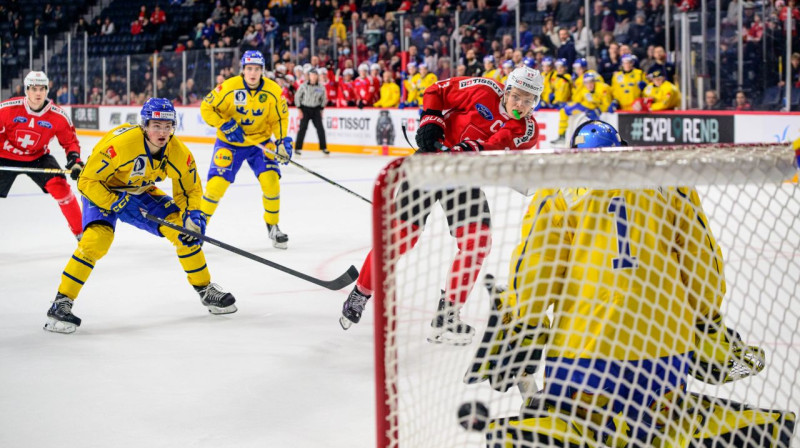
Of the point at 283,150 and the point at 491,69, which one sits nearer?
the point at 283,150

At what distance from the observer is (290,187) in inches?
413

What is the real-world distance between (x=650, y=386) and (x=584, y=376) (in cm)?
14

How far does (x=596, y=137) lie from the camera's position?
2.32 m

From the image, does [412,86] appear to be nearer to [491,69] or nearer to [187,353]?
[491,69]

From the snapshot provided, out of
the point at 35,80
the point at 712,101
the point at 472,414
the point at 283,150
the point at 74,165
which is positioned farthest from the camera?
the point at 712,101

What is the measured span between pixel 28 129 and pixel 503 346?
17.4 feet

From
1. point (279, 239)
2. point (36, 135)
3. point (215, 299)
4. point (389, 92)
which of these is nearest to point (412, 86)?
point (389, 92)

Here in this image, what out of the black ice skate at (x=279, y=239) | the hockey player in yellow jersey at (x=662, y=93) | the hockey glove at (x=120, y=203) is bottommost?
the black ice skate at (x=279, y=239)

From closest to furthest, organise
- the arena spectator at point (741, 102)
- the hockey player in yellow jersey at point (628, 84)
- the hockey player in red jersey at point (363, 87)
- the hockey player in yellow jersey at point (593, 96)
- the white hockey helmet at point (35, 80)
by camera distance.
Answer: the white hockey helmet at point (35, 80), the arena spectator at point (741, 102), the hockey player in yellow jersey at point (628, 84), the hockey player in yellow jersey at point (593, 96), the hockey player in red jersey at point (363, 87)

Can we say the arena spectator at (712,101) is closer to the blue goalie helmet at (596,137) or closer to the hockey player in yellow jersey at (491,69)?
the hockey player in yellow jersey at (491,69)

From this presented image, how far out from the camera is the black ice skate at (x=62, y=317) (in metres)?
4.48

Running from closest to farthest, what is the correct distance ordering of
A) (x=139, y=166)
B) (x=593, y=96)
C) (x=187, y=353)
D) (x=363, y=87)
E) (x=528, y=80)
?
(x=528, y=80) < (x=187, y=353) < (x=139, y=166) < (x=593, y=96) < (x=363, y=87)

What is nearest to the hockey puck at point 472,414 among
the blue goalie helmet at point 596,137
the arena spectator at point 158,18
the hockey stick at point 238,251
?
the blue goalie helmet at point 596,137

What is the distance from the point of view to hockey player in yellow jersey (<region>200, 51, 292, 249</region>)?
6.78 meters
